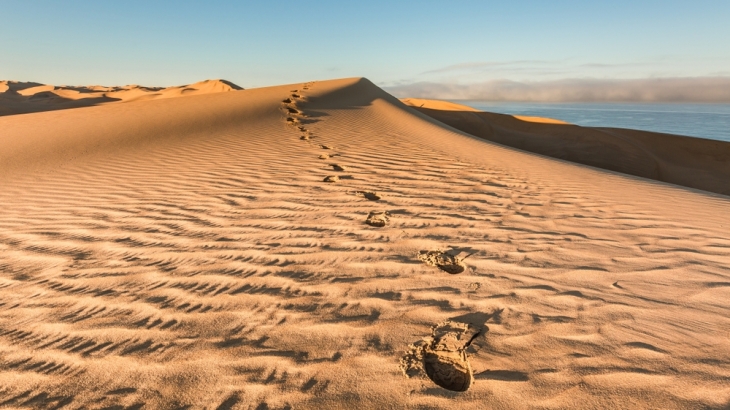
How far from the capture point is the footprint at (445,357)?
1.60 metres

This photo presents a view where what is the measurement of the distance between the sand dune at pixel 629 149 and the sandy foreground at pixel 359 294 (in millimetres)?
8862

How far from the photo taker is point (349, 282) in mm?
2371

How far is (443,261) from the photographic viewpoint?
8.82 feet

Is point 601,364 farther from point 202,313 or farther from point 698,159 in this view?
point 698,159

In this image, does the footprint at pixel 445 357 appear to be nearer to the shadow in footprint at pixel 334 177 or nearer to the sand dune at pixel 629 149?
the shadow in footprint at pixel 334 177

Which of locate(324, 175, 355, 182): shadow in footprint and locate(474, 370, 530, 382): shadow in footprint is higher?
locate(324, 175, 355, 182): shadow in footprint

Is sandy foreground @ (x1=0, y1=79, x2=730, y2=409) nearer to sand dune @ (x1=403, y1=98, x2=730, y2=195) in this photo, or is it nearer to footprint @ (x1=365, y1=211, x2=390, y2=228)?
footprint @ (x1=365, y1=211, x2=390, y2=228)

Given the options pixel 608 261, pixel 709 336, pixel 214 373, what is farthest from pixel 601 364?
pixel 214 373

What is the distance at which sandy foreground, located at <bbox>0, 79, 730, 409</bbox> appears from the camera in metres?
1.54

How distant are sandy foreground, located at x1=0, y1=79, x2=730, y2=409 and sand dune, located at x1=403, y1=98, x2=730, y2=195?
29.1 ft

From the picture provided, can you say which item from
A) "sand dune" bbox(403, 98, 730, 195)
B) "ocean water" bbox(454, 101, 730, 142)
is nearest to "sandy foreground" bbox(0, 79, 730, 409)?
"sand dune" bbox(403, 98, 730, 195)

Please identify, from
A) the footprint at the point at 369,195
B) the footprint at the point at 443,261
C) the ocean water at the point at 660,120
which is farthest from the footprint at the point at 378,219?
the ocean water at the point at 660,120

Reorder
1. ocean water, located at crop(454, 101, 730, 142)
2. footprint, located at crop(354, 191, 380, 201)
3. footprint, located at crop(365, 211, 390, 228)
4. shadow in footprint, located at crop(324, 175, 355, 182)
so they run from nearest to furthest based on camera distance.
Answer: footprint, located at crop(365, 211, 390, 228) → footprint, located at crop(354, 191, 380, 201) → shadow in footprint, located at crop(324, 175, 355, 182) → ocean water, located at crop(454, 101, 730, 142)

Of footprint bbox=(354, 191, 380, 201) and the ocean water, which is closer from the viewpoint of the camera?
footprint bbox=(354, 191, 380, 201)
